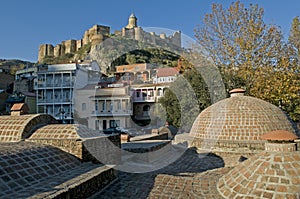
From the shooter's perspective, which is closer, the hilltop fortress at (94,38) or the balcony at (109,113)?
the balcony at (109,113)

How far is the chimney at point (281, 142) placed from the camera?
518 cm

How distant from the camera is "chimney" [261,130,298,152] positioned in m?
5.18

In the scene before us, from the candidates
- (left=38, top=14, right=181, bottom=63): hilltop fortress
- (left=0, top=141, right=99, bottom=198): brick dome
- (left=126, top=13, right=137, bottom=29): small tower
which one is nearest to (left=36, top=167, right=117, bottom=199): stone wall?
(left=0, top=141, right=99, bottom=198): brick dome

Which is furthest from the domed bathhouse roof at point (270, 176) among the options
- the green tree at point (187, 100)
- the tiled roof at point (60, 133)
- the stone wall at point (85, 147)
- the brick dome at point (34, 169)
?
the green tree at point (187, 100)

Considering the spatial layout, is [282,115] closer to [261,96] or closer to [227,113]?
[227,113]

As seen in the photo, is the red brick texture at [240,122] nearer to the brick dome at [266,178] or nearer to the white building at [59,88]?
the brick dome at [266,178]

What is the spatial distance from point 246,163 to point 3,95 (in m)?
46.2

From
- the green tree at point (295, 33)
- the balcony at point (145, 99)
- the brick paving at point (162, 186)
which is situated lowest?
the brick paving at point (162, 186)

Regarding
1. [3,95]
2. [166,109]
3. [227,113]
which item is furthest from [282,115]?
[3,95]

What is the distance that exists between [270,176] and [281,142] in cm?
89

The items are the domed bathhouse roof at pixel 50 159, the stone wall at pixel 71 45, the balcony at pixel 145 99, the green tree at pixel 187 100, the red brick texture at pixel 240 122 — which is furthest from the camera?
the stone wall at pixel 71 45

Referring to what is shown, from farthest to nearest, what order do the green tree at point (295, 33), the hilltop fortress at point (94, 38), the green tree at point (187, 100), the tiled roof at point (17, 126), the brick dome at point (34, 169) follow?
the hilltop fortress at point (94, 38)
the green tree at point (187, 100)
the green tree at point (295, 33)
the tiled roof at point (17, 126)
the brick dome at point (34, 169)

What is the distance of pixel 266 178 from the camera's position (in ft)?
15.7

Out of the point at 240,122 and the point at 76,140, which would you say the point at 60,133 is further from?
the point at 240,122
